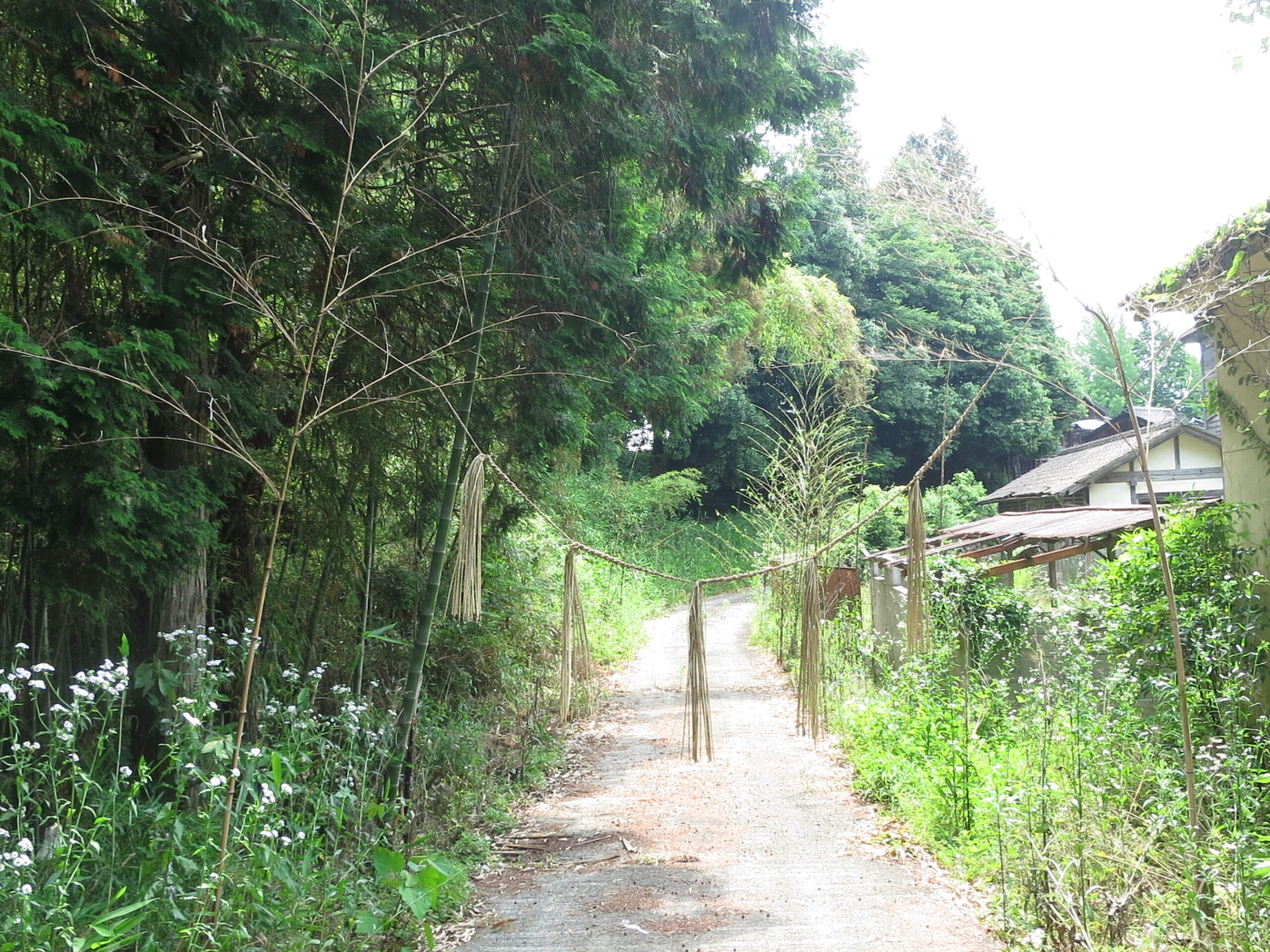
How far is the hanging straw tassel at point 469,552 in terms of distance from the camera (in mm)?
3410

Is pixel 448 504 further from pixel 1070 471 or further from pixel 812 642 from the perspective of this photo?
pixel 1070 471

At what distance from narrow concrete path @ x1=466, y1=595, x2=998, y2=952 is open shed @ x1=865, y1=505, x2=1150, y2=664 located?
1.65 metres

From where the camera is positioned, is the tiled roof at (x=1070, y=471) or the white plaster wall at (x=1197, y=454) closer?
the white plaster wall at (x=1197, y=454)

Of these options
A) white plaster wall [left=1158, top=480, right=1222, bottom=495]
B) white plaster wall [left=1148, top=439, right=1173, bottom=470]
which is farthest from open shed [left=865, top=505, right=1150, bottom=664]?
white plaster wall [left=1148, top=439, right=1173, bottom=470]

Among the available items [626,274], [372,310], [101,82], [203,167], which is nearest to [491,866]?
[372,310]

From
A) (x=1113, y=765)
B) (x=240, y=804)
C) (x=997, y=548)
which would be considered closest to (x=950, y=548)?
(x=997, y=548)

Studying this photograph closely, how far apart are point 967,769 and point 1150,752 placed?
79 cm

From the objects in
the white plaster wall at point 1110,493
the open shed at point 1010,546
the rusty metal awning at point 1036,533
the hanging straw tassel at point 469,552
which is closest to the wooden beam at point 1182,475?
the white plaster wall at point 1110,493

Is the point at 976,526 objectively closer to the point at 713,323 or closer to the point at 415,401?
the point at 713,323

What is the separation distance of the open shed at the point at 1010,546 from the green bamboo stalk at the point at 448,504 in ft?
11.3

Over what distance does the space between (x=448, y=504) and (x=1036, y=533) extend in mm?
5619

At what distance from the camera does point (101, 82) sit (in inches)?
109

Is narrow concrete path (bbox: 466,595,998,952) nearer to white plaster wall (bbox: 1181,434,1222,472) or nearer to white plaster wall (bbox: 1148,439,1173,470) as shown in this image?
white plaster wall (bbox: 1148,439,1173,470)

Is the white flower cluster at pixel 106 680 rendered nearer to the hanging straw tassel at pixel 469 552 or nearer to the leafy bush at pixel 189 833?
the leafy bush at pixel 189 833
